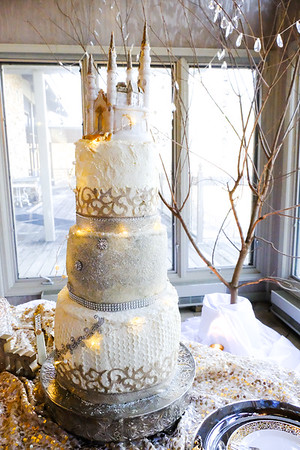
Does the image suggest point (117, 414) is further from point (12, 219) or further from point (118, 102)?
point (12, 219)

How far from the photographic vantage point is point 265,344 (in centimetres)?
256

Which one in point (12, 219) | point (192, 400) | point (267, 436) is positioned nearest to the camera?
point (267, 436)

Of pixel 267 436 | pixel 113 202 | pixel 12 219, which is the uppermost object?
pixel 113 202

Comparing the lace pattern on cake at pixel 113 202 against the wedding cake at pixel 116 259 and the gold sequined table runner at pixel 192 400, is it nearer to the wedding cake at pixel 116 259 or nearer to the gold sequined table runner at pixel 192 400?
the wedding cake at pixel 116 259

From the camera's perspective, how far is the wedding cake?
3.82 feet

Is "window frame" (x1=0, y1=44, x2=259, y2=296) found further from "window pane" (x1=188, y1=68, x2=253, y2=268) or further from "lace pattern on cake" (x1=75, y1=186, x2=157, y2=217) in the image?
"lace pattern on cake" (x1=75, y1=186, x2=157, y2=217)

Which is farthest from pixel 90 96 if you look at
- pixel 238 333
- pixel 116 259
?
pixel 238 333

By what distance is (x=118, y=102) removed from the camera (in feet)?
3.78

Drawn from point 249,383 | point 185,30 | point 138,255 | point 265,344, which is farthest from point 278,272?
point 138,255

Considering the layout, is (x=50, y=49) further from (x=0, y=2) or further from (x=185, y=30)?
(x=185, y=30)

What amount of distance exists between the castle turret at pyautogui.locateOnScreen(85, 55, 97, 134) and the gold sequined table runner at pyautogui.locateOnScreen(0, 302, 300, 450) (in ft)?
3.07

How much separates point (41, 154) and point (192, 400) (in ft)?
7.83

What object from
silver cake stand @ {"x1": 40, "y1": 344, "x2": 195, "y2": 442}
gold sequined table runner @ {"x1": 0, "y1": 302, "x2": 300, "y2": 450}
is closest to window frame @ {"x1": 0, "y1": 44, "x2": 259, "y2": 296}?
gold sequined table runner @ {"x1": 0, "y1": 302, "x2": 300, "y2": 450}

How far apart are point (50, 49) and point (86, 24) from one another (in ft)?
1.08
